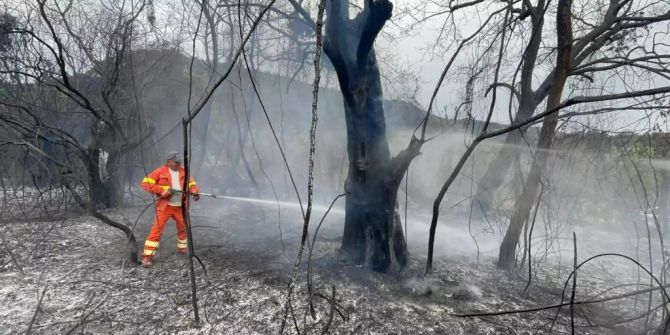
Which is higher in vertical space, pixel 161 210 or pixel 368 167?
pixel 368 167

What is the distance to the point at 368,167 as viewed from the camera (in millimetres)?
5297

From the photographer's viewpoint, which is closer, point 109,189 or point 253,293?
point 253,293

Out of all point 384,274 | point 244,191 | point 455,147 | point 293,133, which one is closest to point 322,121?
point 293,133

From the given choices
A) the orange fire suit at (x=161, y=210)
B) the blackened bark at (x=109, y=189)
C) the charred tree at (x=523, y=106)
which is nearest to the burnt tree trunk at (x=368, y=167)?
the charred tree at (x=523, y=106)

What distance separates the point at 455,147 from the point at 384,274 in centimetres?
807

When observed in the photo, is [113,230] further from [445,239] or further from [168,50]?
[168,50]

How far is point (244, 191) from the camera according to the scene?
12922 mm

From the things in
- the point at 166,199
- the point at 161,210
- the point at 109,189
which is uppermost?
the point at 166,199

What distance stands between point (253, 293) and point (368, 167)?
2338 mm

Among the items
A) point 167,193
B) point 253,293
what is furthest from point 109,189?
point 253,293

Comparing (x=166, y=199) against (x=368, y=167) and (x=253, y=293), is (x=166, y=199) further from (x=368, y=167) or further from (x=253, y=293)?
(x=368, y=167)

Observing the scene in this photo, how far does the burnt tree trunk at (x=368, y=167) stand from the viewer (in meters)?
5.08

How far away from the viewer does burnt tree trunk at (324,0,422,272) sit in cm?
508

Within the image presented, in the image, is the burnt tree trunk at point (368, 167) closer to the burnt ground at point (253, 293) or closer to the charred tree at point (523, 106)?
the burnt ground at point (253, 293)
